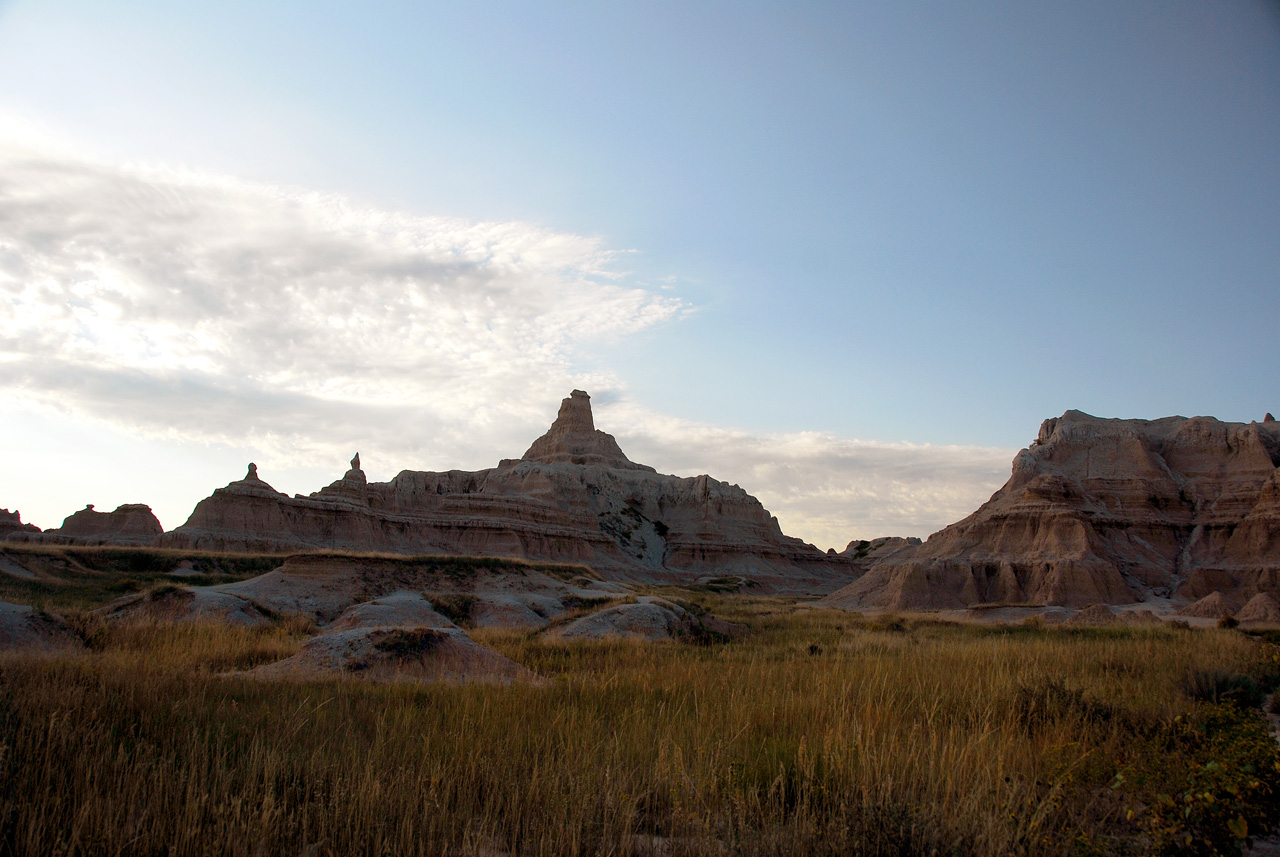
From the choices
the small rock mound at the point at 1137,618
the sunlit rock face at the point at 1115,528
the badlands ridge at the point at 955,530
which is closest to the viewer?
the small rock mound at the point at 1137,618

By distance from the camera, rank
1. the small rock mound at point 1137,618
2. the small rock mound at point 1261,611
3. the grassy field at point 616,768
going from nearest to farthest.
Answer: the grassy field at point 616,768 < the small rock mound at point 1137,618 < the small rock mound at point 1261,611

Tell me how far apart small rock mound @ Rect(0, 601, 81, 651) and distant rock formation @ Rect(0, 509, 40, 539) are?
6782 cm

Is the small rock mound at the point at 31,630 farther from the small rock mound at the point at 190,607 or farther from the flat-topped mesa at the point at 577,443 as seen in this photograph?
the flat-topped mesa at the point at 577,443

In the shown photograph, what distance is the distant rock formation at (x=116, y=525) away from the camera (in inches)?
2633

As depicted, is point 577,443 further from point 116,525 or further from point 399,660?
point 399,660

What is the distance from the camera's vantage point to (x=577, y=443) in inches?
4427

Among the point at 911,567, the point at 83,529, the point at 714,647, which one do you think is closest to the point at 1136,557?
the point at 911,567

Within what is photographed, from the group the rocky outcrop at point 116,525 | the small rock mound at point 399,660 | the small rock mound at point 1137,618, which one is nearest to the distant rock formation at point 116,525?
the rocky outcrop at point 116,525

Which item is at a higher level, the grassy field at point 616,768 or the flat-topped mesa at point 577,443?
the flat-topped mesa at point 577,443

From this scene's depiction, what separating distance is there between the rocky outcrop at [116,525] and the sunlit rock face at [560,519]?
44.2 feet

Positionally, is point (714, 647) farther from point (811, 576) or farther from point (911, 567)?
point (811, 576)

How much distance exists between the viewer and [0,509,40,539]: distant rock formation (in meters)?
66.9

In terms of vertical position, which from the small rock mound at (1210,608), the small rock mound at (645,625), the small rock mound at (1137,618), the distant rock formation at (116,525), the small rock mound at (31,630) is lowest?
the small rock mound at (1210,608)

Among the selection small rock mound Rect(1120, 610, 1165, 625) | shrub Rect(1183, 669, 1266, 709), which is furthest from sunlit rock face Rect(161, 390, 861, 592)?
shrub Rect(1183, 669, 1266, 709)
